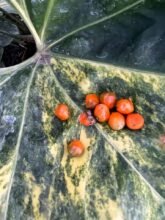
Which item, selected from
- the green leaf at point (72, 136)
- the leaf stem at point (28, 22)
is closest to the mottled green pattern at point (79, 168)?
the green leaf at point (72, 136)

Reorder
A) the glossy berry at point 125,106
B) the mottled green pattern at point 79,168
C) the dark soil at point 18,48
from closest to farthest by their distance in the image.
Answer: the mottled green pattern at point 79,168
the glossy berry at point 125,106
the dark soil at point 18,48

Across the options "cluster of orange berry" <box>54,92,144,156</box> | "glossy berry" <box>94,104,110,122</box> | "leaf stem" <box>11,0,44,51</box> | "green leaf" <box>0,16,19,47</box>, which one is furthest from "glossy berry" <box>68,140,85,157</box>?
"green leaf" <box>0,16,19,47</box>

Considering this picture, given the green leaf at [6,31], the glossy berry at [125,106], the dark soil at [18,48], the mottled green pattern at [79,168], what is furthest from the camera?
the dark soil at [18,48]

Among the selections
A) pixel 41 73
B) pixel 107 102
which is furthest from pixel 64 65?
pixel 107 102

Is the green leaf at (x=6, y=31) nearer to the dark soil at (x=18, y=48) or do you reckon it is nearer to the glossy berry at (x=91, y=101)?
the dark soil at (x=18, y=48)

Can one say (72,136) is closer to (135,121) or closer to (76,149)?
(76,149)

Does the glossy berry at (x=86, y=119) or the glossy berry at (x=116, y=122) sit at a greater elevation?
the glossy berry at (x=86, y=119)

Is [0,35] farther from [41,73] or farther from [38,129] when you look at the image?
[38,129]

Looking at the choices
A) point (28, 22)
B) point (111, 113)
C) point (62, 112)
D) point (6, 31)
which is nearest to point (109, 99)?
point (111, 113)
